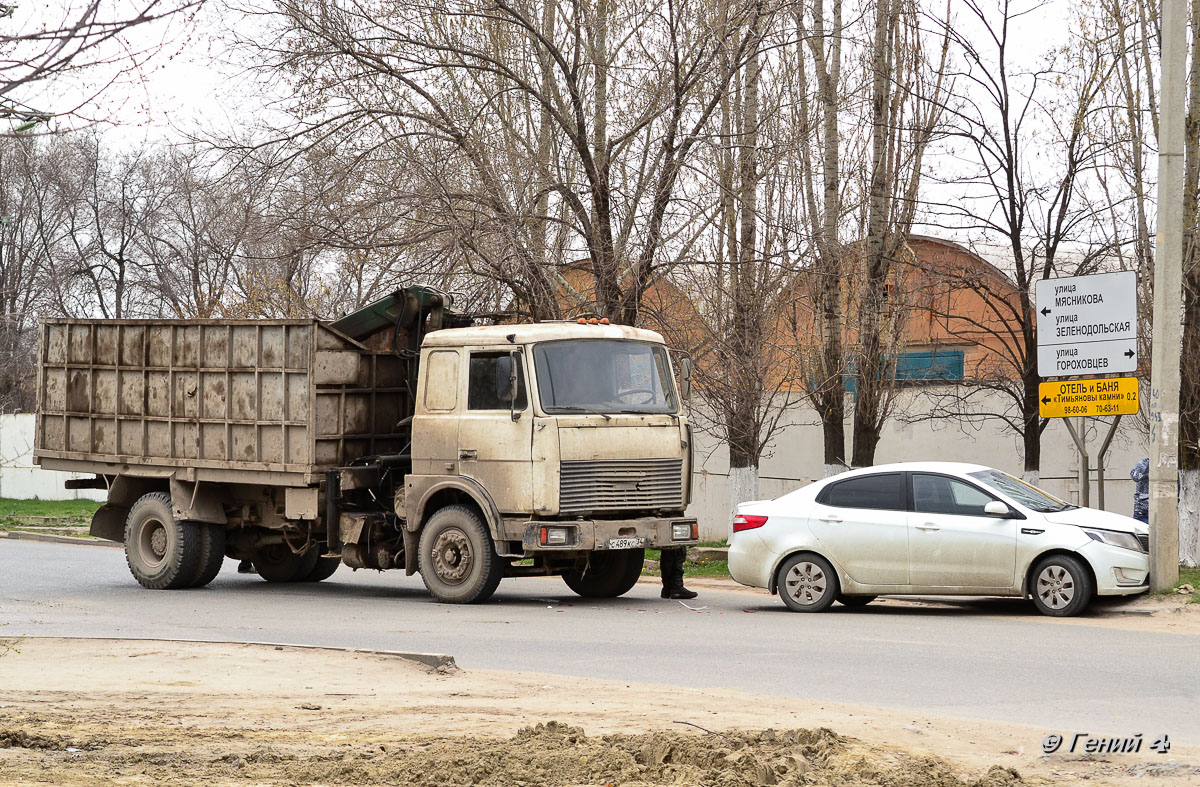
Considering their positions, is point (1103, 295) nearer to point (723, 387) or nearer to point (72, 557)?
point (723, 387)

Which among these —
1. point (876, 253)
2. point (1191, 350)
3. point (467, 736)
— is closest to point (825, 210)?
point (876, 253)

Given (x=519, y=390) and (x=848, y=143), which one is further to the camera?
(x=848, y=143)

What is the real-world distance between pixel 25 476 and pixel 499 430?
98.2 ft

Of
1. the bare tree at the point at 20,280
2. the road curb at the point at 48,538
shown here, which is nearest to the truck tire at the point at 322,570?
the road curb at the point at 48,538

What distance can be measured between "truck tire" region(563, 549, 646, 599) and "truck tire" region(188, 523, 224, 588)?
4.43 metres

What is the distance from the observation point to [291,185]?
800 inches

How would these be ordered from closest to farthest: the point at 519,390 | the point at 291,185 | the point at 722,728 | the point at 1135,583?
1. the point at 722,728
2. the point at 1135,583
3. the point at 519,390
4. the point at 291,185

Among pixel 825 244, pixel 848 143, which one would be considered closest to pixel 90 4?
pixel 825 244

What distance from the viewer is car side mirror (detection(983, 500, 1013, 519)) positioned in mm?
13672

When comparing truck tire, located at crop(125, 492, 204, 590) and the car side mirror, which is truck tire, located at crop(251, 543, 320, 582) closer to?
truck tire, located at crop(125, 492, 204, 590)

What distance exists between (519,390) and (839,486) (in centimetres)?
348

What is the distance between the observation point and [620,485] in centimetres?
1501

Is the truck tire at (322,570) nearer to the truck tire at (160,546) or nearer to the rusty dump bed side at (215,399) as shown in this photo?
the truck tire at (160,546)

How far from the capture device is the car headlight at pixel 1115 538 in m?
13.6
